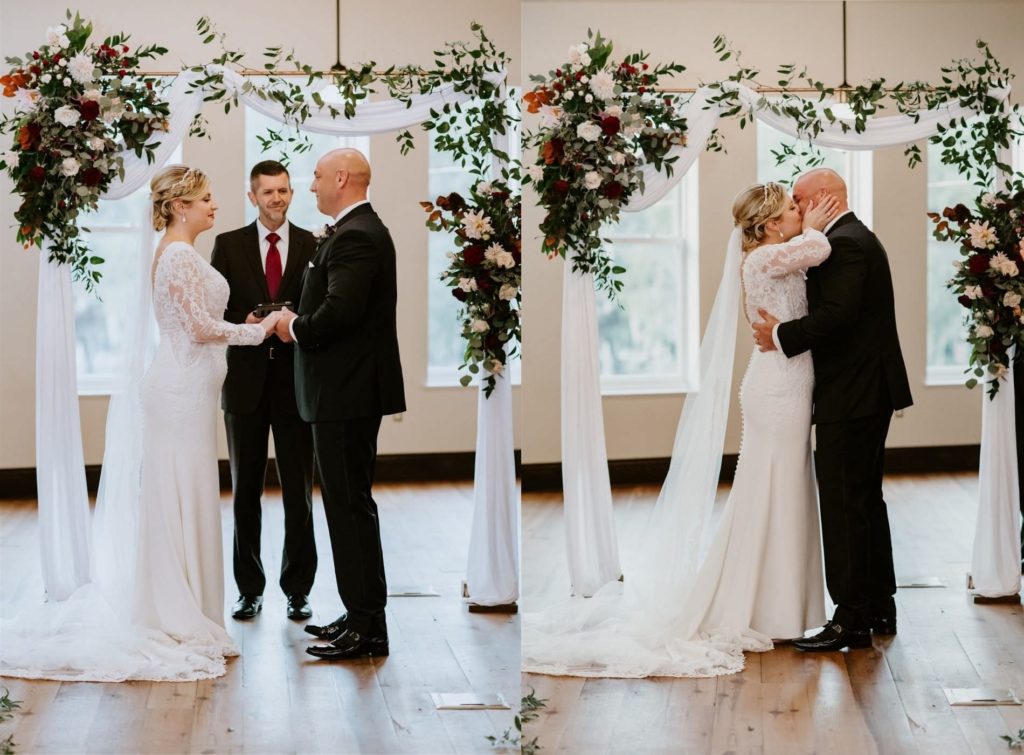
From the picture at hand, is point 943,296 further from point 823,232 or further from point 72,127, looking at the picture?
point 72,127

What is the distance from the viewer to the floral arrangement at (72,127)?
370 cm

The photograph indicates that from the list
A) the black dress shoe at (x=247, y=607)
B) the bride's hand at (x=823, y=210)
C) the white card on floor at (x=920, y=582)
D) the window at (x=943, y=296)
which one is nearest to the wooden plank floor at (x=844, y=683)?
the white card on floor at (x=920, y=582)

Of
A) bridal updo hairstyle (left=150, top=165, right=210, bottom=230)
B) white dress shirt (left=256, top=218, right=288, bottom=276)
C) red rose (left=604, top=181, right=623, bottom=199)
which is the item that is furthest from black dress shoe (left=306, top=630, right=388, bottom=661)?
red rose (left=604, top=181, right=623, bottom=199)

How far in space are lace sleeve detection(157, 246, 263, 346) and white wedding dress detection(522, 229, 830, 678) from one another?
4.64 feet

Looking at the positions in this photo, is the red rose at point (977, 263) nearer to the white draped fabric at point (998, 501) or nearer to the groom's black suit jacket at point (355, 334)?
the white draped fabric at point (998, 501)

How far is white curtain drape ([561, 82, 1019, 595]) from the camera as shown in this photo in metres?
3.50

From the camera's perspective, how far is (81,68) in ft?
12.2

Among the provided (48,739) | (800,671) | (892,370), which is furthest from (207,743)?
(892,370)

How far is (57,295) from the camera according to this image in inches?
151

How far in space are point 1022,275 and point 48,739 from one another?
11.3ft

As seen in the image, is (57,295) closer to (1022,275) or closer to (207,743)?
(207,743)

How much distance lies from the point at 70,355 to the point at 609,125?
6.49 ft

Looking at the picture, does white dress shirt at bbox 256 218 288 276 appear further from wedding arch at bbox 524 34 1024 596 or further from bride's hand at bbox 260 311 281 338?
wedding arch at bbox 524 34 1024 596

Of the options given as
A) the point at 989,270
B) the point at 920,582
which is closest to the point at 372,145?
the point at 989,270
